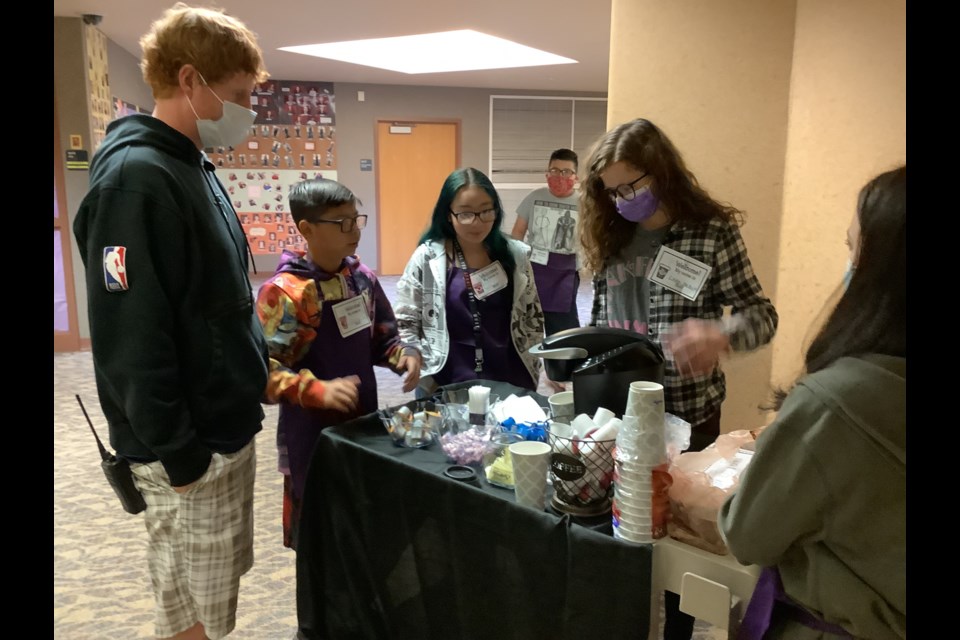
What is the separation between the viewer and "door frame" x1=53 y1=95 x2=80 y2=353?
16.5ft

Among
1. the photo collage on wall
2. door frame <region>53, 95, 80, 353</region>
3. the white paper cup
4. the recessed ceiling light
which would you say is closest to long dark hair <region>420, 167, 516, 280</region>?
the white paper cup

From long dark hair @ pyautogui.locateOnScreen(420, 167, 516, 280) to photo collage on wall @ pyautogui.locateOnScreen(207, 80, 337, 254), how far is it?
6.19 m

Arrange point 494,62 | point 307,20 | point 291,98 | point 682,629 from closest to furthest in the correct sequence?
1. point 682,629
2. point 307,20
3. point 494,62
4. point 291,98

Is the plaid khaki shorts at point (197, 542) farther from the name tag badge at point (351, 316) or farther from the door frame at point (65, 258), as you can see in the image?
the door frame at point (65, 258)

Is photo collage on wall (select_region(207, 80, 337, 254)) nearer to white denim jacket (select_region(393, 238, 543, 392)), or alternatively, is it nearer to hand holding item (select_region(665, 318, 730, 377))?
white denim jacket (select_region(393, 238, 543, 392))

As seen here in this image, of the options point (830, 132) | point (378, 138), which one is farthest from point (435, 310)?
point (378, 138)

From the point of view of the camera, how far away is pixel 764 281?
2.73 meters

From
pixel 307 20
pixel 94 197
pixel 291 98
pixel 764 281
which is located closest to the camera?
pixel 94 197

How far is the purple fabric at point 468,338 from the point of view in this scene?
206cm

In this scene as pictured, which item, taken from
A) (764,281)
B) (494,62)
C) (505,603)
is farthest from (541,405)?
(494,62)

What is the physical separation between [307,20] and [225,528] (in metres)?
4.68

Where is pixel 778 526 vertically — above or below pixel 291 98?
below

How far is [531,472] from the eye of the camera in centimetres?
121

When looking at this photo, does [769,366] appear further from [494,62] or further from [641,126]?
[494,62]
